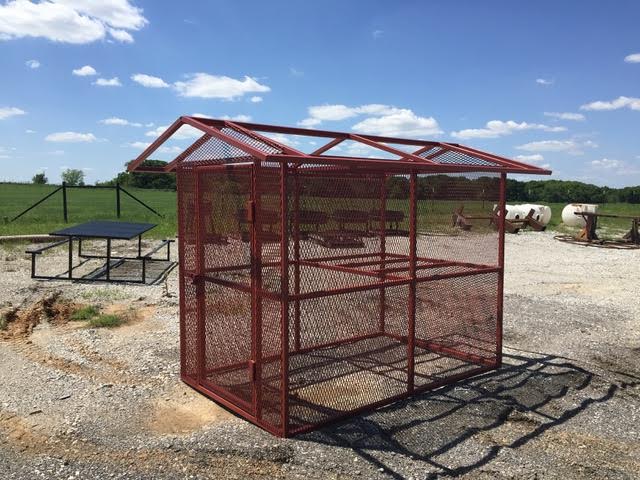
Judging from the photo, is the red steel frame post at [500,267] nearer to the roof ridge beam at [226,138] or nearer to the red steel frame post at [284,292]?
the red steel frame post at [284,292]

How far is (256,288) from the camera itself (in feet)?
14.8

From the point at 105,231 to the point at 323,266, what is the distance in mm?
7290

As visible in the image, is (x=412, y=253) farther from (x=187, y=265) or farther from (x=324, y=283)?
(x=187, y=265)

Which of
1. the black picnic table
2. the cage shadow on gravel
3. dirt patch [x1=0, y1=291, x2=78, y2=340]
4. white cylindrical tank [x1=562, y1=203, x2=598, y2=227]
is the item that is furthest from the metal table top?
white cylindrical tank [x1=562, y1=203, x2=598, y2=227]

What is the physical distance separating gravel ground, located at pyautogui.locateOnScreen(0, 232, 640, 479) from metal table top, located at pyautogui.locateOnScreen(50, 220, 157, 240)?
300 centimetres

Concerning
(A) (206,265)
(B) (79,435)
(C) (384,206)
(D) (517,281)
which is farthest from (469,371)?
(D) (517,281)

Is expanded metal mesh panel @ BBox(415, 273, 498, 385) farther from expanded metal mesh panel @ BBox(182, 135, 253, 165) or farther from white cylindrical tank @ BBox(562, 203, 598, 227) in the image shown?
white cylindrical tank @ BBox(562, 203, 598, 227)

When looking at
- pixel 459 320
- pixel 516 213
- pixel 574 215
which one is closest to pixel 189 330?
pixel 459 320

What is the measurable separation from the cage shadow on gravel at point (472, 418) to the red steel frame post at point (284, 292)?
0.28 m

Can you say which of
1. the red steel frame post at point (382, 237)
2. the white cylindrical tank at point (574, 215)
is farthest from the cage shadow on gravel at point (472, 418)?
the white cylindrical tank at point (574, 215)

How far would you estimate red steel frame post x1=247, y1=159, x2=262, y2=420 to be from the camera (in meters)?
4.39

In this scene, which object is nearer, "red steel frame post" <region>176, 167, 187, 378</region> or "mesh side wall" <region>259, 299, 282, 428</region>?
"mesh side wall" <region>259, 299, 282, 428</region>

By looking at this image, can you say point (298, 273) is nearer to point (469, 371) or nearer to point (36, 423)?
point (469, 371)

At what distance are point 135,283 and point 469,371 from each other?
21.7 feet
